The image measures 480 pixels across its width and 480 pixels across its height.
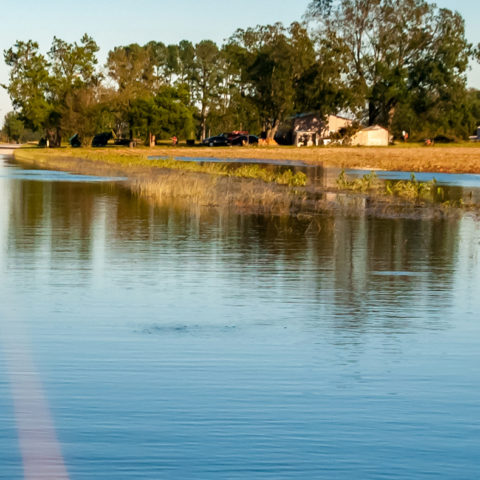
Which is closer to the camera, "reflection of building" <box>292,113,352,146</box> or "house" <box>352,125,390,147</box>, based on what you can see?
"house" <box>352,125,390,147</box>

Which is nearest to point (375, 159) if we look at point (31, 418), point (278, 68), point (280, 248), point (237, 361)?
point (278, 68)

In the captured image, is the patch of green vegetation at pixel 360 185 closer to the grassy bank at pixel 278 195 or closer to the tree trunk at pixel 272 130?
the grassy bank at pixel 278 195

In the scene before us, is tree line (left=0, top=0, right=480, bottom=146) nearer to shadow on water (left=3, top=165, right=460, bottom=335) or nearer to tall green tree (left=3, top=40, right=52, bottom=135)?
tall green tree (left=3, top=40, right=52, bottom=135)

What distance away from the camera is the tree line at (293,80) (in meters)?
128

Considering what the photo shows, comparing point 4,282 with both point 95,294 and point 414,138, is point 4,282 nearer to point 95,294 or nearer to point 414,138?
point 95,294

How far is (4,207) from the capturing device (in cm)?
3169

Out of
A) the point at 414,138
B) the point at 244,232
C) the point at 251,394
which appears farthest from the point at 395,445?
the point at 414,138

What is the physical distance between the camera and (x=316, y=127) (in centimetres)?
13450

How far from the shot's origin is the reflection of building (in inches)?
5276

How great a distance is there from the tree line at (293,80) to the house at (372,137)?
2316mm

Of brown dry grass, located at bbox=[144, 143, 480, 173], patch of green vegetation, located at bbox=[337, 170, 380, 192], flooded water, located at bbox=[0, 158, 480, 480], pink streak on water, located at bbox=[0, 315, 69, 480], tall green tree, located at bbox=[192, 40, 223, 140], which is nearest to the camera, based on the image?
pink streak on water, located at bbox=[0, 315, 69, 480]

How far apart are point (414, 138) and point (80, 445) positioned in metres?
154

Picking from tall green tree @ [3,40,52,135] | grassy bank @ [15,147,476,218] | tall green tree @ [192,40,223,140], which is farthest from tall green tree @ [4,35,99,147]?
grassy bank @ [15,147,476,218]

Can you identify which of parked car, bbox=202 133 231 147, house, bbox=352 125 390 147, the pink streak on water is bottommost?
the pink streak on water
